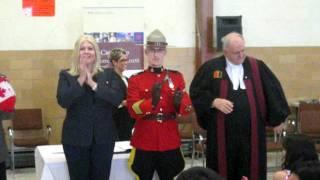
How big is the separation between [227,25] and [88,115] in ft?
14.2

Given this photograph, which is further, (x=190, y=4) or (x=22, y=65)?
(x=190, y=4)

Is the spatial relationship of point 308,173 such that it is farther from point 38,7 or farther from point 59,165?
point 38,7

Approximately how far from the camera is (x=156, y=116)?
4.09 meters

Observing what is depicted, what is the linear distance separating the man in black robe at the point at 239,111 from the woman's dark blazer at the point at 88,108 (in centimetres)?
78

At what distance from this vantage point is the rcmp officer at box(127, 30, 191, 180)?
4.04 meters

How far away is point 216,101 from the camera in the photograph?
4176 millimetres

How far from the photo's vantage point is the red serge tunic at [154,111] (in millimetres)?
4043

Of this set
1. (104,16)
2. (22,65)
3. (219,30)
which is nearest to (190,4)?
(219,30)

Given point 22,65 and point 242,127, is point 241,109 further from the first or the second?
point 22,65

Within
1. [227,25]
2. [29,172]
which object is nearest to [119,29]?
[227,25]

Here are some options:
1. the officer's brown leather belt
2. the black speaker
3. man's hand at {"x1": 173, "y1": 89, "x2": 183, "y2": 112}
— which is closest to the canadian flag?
the officer's brown leather belt

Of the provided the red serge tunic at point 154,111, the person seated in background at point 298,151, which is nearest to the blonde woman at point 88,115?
the red serge tunic at point 154,111

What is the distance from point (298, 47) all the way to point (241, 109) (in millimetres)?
4508

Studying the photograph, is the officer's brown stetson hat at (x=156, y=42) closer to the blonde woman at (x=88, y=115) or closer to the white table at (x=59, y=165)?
the blonde woman at (x=88, y=115)
